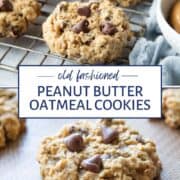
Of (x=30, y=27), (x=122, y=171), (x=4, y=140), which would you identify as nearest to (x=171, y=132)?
(x=122, y=171)

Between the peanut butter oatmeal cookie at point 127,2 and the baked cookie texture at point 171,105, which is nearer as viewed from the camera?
the baked cookie texture at point 171,105

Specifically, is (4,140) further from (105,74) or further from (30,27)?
(30,27)

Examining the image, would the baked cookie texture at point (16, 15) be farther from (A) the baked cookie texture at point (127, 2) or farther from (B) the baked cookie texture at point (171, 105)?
(B) the baked cookie texture at point (171, 105)

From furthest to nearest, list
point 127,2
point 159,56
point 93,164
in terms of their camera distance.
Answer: point 127,2 → point 159,56 → point 93,164

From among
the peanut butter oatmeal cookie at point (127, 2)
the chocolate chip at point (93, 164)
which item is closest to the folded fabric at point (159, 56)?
the peanut butter oatmeal cookie at point (127, 2)

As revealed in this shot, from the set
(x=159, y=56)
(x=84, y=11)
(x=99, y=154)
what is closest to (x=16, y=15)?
(x=84, y=11)

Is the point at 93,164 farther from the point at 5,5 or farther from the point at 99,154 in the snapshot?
the point at 5,5
